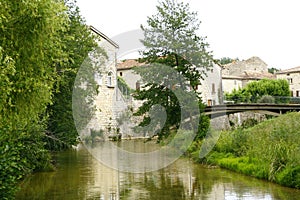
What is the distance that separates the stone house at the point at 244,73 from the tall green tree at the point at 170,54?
3617 centimetres

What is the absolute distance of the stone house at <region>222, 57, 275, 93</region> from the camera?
6197 cm

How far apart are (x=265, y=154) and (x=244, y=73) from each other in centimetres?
5010

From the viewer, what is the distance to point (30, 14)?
8.07 m

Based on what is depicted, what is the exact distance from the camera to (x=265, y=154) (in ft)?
52.7

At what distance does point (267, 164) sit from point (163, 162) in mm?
7162

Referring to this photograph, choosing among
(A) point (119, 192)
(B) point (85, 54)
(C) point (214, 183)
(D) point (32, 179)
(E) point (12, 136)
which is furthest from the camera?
(B) point (85, 54)

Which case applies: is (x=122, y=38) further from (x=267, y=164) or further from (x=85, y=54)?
(x=267, y=164)

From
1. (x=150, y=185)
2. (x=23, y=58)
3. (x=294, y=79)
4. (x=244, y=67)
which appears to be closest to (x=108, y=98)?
(x=150, y=185)

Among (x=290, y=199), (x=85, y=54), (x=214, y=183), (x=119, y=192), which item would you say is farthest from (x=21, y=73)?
(x=85, y=54)

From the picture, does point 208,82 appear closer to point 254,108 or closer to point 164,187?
point 254,108

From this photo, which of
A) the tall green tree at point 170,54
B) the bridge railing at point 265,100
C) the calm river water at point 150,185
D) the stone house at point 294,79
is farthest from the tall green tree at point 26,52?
the stone house at point 294,79

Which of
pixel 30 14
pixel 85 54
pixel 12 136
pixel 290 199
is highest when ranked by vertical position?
pixel 85 54

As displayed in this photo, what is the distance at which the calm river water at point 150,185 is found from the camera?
13641 mm

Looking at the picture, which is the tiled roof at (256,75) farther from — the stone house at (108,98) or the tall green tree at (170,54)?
the tall green tree at (170,54)
